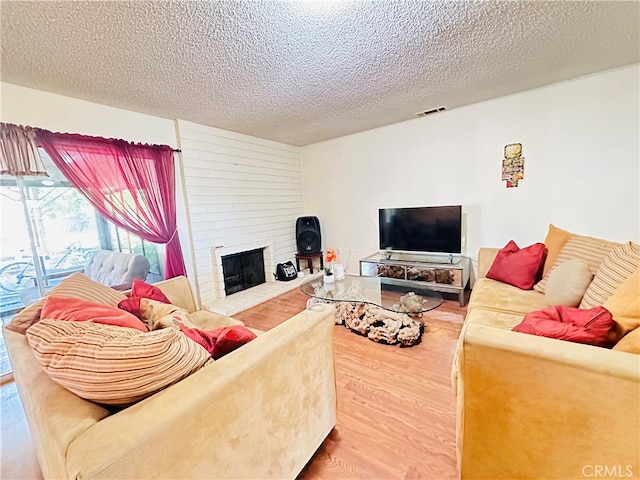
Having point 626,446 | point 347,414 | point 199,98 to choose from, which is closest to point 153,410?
point 347,414

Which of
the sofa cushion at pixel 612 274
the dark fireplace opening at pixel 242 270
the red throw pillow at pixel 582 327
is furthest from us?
the dark fireplace opening at pixel 242 270

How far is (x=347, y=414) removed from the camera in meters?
1.61

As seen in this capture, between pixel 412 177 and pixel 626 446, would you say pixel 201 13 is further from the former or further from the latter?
pixel 412 177

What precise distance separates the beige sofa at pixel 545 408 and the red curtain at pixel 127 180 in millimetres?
3052

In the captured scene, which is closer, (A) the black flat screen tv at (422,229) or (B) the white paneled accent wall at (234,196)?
(A) the black flat screen tv at (422,229)

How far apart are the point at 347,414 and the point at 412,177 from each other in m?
3.06

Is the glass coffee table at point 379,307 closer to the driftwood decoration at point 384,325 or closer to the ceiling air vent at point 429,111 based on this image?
the driftwood decoration at point 384,325

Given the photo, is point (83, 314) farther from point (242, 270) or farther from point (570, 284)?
point (242, 270)

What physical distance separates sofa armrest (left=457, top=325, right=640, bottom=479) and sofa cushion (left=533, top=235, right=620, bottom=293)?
134 centimetres

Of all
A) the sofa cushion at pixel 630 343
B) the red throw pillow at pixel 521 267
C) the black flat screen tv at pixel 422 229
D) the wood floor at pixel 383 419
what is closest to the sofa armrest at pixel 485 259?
the red throw pillow at pixel 521 267

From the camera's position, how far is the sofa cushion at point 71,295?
129 cm

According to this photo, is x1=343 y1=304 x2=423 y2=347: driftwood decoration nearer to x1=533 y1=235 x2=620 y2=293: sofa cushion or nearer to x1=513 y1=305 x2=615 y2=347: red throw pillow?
x1=533 y1=235 x2=620 y2=293: sofa cushion

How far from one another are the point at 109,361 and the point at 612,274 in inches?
92.3

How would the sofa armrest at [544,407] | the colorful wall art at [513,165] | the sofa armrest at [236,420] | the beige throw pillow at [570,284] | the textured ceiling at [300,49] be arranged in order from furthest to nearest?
the colorful wall art at [513,165], the beige throw pillow at [570,284], the textured ceiling at [300,49], the sofa armrest at [544,407], the sofa armrest at [236,420]
